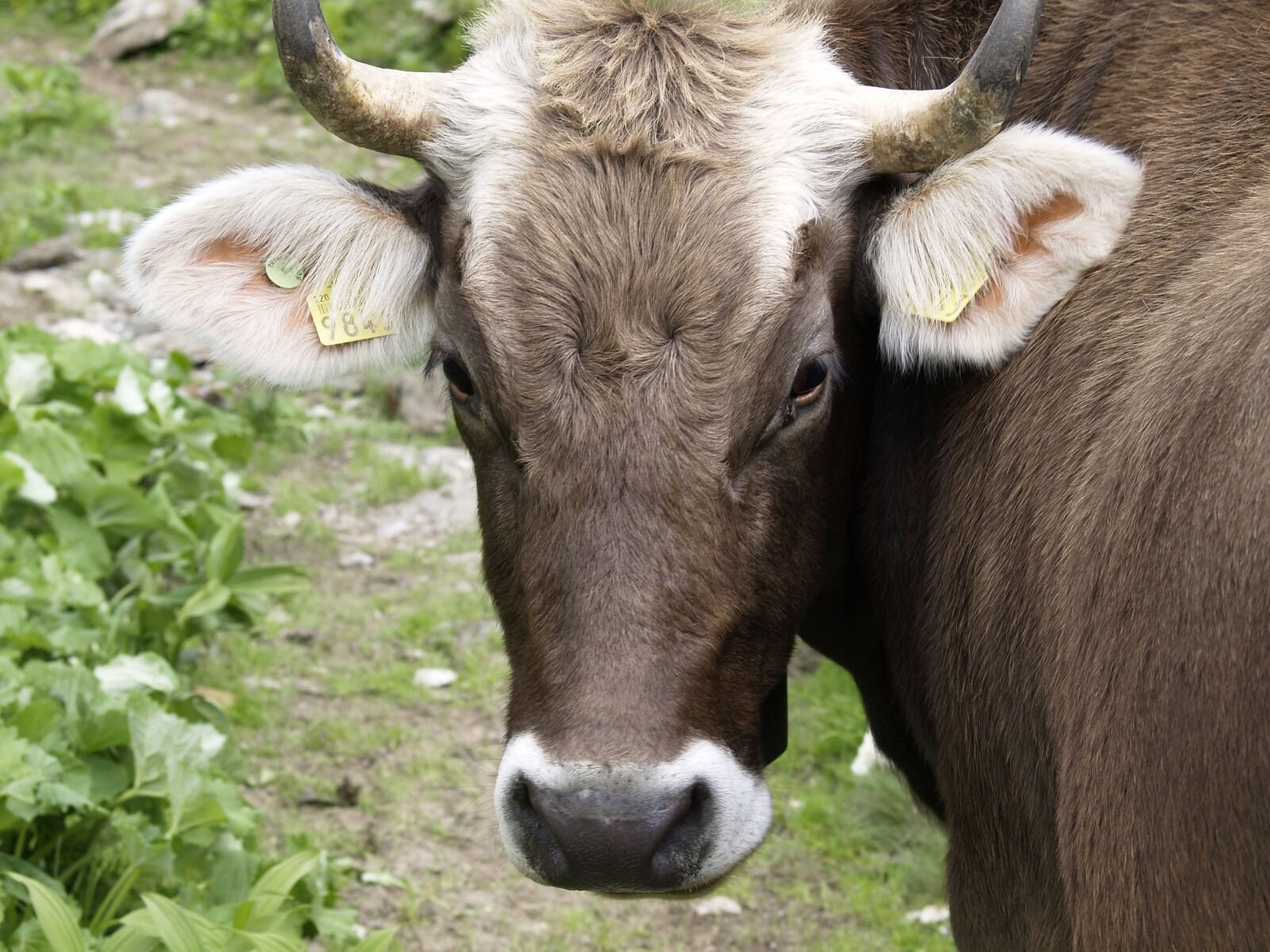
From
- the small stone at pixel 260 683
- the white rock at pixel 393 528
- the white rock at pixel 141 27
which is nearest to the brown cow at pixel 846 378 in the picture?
the small stone at pixel 260 683

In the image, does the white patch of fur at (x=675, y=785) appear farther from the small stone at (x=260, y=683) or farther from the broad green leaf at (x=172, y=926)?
the small stone at (x=260, y=683)

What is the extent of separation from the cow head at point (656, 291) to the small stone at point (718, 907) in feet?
5.91

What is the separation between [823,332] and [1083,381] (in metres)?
0.51

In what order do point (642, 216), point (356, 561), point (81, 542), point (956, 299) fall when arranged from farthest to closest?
point (356, 561) < point (81, 542) < point (956, 299) < point (642, 216)

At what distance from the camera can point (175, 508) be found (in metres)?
5.17

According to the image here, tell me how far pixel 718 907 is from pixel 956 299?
244 centimetres

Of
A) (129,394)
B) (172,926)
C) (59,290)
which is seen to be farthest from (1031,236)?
(59,290)

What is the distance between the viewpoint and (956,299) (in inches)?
108

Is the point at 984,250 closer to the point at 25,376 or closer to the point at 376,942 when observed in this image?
the point at 376,942

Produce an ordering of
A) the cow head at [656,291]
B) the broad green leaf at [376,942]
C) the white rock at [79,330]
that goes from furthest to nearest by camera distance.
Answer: the white rock at [79,330], the broad green leaf at [376,942], the cow head at [656,291]

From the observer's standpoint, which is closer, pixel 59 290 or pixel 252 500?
pixel 252 500

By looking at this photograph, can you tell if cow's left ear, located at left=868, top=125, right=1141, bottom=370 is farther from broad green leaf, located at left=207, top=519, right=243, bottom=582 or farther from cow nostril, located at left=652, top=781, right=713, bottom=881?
broad green leaf, located at left=207, top=519, right=243, bottom=582

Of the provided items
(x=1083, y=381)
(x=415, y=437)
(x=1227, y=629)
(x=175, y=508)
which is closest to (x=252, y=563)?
(x=175, y=508)

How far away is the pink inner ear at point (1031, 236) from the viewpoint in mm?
2658
